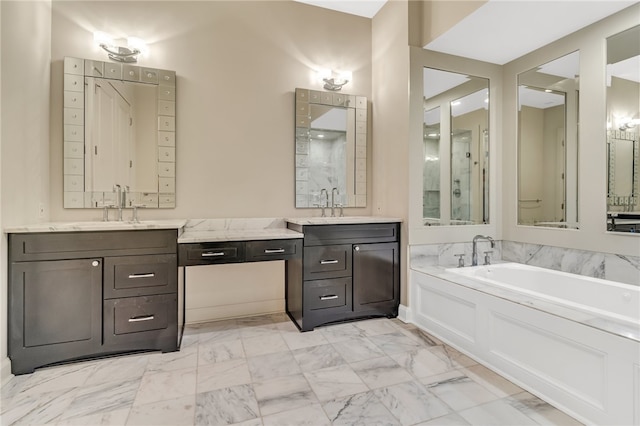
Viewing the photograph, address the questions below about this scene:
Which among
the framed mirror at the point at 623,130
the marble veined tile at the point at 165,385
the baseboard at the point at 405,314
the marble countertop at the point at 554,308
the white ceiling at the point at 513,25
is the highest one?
the white ceiling at the point at 513,25

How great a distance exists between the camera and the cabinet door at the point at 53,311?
6.68 feet

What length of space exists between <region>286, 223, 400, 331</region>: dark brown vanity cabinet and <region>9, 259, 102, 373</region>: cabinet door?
1.51 meters

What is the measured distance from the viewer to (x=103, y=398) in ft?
5.90

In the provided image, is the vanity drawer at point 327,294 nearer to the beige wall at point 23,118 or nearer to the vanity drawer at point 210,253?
the vanity drawer at point 210,253

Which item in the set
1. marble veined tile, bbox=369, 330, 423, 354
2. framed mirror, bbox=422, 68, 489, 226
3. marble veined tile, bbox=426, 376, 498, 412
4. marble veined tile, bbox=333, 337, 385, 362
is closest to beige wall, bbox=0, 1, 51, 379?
marble veined tile, bbox=333, 337, 385, 362

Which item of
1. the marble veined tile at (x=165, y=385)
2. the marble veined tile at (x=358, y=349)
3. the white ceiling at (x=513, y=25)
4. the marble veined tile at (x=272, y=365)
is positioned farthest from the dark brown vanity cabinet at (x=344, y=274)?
the white ceiling at (x=513, y=25)

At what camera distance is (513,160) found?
3242 millimetres

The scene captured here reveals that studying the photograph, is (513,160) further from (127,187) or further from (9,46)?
(9,46)

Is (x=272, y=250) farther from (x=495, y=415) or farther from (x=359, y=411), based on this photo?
(x=495, y=415)

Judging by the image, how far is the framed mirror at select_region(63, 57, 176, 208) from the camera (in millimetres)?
2602

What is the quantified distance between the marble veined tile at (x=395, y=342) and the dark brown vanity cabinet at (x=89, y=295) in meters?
1.55

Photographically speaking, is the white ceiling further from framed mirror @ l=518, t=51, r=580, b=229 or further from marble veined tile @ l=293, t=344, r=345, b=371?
marble veined tile @ l=293, t=344, r=345, b=371

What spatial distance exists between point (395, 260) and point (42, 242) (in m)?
2.73

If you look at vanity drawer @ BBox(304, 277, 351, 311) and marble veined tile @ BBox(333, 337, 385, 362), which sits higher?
vanity drawer @ BBox(304, 277, 351, 311)
